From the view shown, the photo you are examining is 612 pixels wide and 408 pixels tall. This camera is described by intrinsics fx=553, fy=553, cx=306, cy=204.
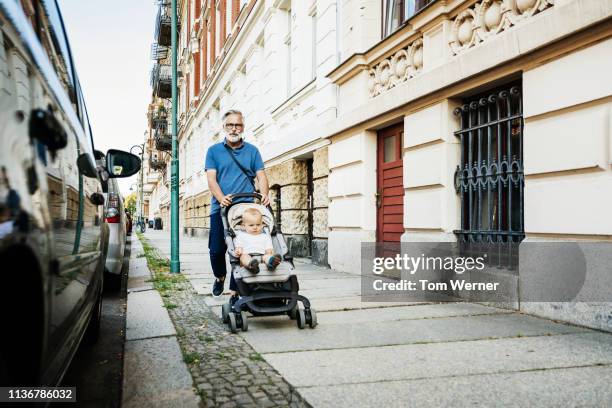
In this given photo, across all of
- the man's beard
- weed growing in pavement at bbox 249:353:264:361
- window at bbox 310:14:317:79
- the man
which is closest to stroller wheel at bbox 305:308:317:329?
weed growing in pavement at bbox 249:353:264:361

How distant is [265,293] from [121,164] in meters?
1.46

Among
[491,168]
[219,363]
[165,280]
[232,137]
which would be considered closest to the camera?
[219,363]

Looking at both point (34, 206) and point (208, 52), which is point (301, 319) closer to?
point (34, 206)

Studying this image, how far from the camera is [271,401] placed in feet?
8.75

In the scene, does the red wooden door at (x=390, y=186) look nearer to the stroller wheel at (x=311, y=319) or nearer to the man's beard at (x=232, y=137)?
the man's beard at (x=232, y=137)

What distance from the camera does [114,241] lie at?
6352 mm

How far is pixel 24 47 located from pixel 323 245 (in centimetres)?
838

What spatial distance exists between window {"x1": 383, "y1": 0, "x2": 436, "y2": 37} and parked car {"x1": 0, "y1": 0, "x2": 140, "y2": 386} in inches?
238

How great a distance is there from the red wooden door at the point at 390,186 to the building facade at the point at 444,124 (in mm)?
27

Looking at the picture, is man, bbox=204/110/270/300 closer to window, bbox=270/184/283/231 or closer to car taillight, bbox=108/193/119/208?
car taillight, bbox=108/193/119/208

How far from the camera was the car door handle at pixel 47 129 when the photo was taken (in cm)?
137

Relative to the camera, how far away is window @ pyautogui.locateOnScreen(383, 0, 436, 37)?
7301mm

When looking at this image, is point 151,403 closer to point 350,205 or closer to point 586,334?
point 586,334

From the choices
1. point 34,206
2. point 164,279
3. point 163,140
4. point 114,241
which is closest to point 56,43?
point 34,206
